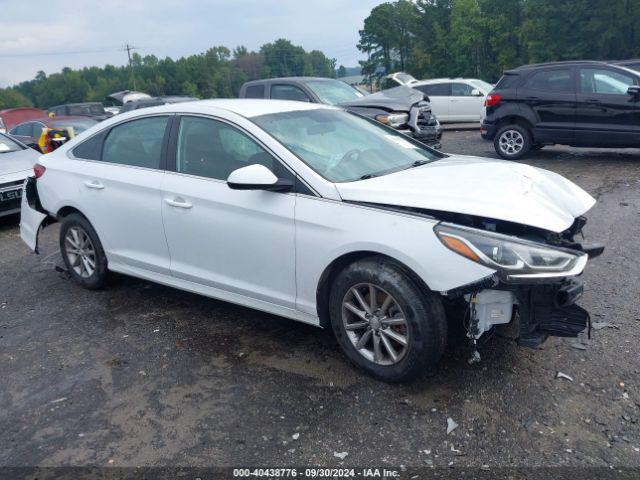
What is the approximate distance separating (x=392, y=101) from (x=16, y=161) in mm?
6032

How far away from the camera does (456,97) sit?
17766 millimetres

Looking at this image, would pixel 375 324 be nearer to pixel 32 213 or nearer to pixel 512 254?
pixel 512 254

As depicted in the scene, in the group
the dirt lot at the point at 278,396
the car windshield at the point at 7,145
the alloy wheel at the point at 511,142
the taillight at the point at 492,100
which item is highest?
the taillight at the point at 492,100

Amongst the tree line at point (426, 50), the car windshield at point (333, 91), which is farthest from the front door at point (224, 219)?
the tree line at point (426, 50)

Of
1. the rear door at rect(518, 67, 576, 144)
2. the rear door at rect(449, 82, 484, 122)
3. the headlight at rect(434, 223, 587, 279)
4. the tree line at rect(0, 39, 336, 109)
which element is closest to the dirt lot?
the headlight at rect(434, 223, 587, 279)

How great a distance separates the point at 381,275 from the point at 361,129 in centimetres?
168

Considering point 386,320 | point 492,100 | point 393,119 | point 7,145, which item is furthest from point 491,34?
point 386,320

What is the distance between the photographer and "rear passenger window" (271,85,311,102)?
1065cm

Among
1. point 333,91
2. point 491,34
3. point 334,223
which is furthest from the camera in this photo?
point 491,34

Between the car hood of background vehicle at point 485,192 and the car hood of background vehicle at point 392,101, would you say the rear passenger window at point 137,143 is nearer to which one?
the car hood of background vehicle at point 485,192

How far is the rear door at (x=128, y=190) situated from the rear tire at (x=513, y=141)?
25.9ft

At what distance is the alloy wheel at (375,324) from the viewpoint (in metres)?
3.32

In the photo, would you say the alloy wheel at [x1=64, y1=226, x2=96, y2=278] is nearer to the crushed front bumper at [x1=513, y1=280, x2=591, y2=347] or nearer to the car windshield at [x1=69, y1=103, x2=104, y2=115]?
the crushed front bumper at [x1=513, y1=280, x2=591, y2=347]

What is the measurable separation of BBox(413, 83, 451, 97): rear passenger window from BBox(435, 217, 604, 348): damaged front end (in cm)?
1551
